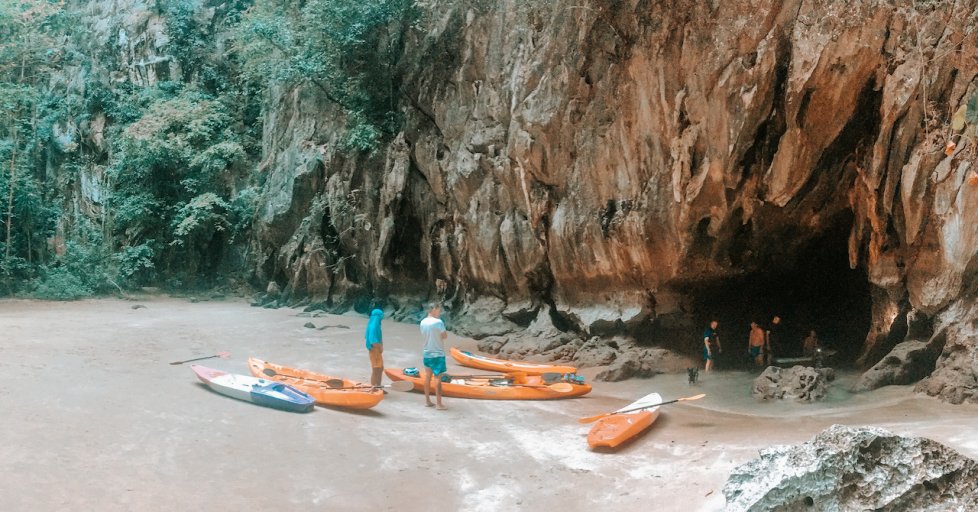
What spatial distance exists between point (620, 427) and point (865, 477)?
3812mm

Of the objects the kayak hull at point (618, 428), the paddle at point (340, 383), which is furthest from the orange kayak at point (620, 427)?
the paddle at point (340, 383)

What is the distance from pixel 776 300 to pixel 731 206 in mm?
3765

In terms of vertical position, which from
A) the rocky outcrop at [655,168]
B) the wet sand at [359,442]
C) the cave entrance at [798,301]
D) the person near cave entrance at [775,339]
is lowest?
the wet sand at [359,442]

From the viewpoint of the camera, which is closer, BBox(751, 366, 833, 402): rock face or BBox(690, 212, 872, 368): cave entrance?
BBox(751, 366, 833, 402): rock face

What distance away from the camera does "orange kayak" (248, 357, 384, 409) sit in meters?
Answer: 8.44

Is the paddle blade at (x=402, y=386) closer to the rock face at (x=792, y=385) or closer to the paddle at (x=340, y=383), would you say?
the paddle at (x=340, y=383)

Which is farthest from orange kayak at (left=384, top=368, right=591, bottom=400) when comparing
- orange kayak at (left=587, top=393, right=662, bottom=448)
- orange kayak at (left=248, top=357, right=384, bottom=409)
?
orange kayak at (left=587, top=393, right=662, bottom=448)

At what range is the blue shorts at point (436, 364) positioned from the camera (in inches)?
347

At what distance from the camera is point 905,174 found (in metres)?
8.86

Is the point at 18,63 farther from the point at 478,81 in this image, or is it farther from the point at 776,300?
the point at 776,300

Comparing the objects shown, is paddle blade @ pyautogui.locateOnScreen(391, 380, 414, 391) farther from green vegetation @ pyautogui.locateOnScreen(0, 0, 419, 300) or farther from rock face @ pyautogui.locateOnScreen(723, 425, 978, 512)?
green vegetation @ pyautogui.locateOnScreen(0, 0, 419, 300)

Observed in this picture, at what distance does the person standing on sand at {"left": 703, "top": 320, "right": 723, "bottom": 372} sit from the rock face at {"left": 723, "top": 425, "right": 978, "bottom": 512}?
7.94m

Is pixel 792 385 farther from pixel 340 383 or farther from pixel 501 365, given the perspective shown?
pixel 340 383

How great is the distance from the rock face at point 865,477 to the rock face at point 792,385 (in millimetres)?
5731
